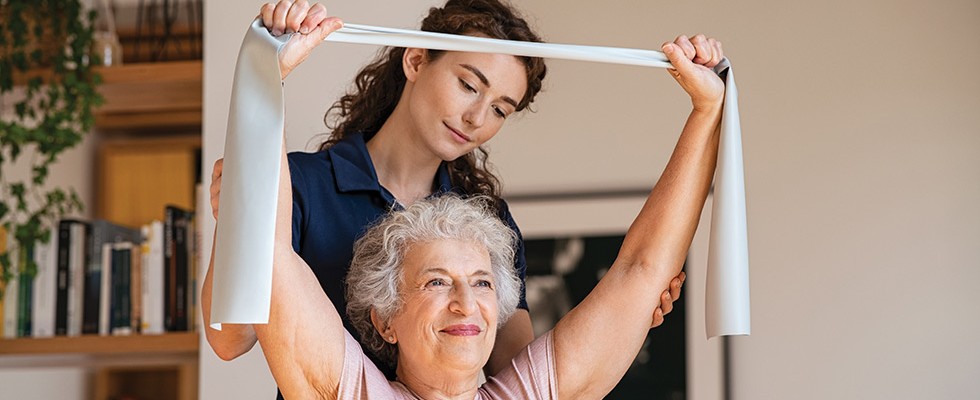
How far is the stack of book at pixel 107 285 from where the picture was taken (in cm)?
315

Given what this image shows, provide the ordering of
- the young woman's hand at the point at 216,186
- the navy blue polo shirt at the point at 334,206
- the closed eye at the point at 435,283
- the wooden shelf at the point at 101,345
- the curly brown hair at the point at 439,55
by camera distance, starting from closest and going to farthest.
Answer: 1. the young woman's hand at the point at 216,186
2. the closed eye at the point at 435,283
3. the navy blue polo shirt at the point at 334,206
4. the curly brown hair at the point at 439,55
5. the wooden shelf at the point at 101,345

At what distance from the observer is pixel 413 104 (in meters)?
2.08

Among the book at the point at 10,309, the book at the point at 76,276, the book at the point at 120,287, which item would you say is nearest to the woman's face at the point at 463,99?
the book at the point at 120,287

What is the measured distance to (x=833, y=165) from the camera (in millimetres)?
3316

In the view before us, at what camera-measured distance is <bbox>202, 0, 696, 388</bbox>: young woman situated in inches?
78.2

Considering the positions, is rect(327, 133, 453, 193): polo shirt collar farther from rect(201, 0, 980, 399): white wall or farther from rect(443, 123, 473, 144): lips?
rect(201, 0, 980, 399): white wall

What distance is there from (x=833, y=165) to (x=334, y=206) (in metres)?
1.81

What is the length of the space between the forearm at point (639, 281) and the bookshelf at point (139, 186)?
1423mm

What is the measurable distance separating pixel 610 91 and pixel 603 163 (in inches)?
8.8

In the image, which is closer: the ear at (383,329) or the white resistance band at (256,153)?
the white resistance band at (256,153)

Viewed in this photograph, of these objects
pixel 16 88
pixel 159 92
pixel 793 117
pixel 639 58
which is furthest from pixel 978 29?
pixel 16 88

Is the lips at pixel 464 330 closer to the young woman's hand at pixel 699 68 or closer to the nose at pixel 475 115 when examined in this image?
the nose at pixel 475 115

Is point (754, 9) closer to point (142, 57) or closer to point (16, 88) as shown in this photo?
point (142, 57)

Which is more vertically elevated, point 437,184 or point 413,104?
point 413,104
